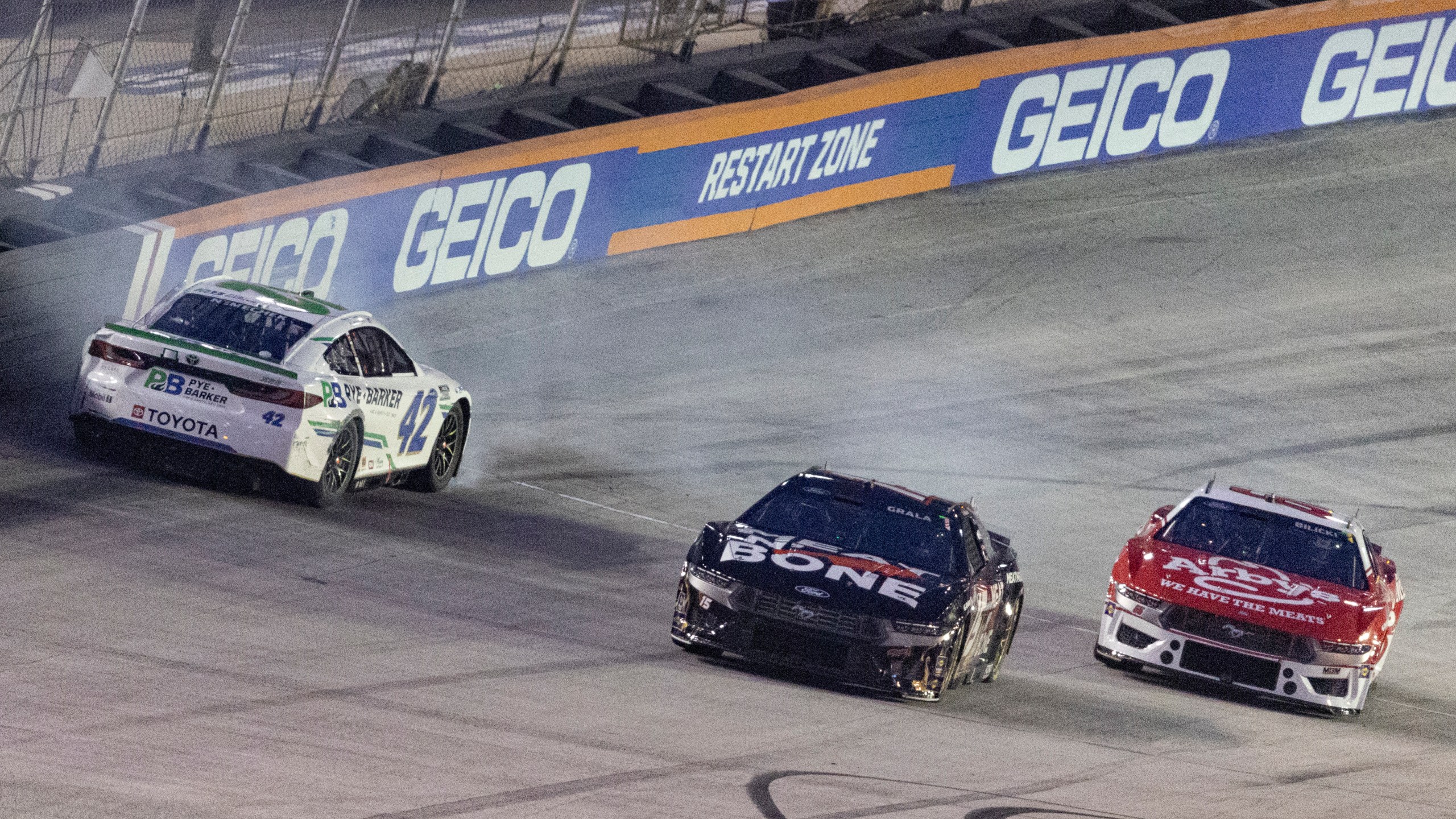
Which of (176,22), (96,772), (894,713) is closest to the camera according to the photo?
(96,772)

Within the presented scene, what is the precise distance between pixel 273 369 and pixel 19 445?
85.3 inches

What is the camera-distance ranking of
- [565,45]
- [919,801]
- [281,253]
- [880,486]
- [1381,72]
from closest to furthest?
[919,801], [880,486], [281,253], [565,45], [1381,72]

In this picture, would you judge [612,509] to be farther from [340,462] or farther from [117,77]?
[117,77]

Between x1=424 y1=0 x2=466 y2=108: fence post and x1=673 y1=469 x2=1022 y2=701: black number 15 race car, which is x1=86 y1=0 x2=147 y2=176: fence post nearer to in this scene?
x1=424 y1=0 x2=466 y2=108: fence post

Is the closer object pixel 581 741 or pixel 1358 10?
pixel 581 741

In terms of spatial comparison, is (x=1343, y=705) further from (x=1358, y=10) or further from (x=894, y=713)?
(x=1358, y=10)

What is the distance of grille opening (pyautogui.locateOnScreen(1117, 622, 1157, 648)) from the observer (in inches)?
551

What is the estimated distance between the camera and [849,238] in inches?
993

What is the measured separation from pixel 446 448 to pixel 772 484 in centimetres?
283

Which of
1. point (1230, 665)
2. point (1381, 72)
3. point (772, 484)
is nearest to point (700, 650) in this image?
point (1230, 665)

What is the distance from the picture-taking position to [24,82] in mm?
18922

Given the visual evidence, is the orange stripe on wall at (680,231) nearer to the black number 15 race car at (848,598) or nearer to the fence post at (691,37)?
the fence post at (691,37)

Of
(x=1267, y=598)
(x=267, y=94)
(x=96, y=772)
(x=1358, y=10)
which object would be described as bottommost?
(x=96, y=772)

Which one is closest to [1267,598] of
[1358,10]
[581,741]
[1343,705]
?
[1343,705]
